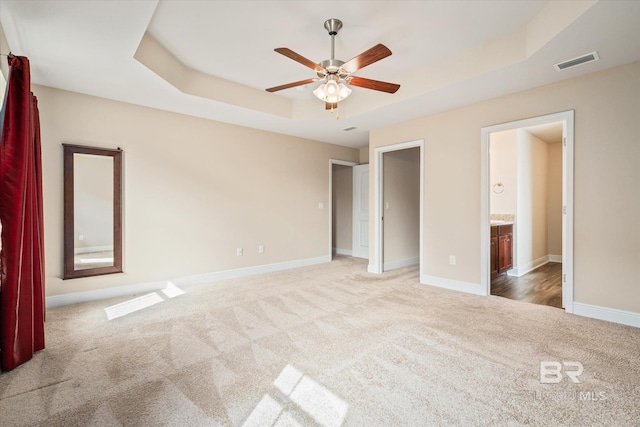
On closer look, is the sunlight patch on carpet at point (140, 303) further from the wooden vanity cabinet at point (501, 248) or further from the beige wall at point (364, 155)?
the beige wall at point (364, 155)

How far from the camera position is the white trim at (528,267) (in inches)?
199

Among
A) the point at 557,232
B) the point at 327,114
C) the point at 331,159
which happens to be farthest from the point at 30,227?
the point at 557,232

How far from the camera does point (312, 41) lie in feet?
9.61

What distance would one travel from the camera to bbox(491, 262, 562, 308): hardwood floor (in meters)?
3.68

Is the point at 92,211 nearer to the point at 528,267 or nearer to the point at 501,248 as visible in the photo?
the point at 501,248

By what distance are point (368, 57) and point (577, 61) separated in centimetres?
210

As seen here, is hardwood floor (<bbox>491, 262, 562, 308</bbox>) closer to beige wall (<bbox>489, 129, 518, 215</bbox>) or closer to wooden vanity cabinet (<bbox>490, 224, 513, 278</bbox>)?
wooden vanity cabinet (<bbox>490, 224, 513, 278</bbox>)

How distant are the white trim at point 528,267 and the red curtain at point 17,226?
20.6 ft

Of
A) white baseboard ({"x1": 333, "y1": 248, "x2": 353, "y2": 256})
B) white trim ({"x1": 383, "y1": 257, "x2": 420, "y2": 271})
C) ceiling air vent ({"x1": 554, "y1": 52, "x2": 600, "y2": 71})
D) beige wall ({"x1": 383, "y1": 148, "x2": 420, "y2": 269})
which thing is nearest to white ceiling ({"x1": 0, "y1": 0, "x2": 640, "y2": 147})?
ceiling air vent ({"x1": 554, "y1": 52, "x2": 600, "y2": 71})

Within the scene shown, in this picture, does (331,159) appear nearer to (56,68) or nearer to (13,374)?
(56,68)

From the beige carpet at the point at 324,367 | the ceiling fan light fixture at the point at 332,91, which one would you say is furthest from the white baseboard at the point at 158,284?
the ceiling fan light fixture at the point at 332,91

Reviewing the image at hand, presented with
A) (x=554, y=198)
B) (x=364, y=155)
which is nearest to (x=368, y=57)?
(x=364, y=155)

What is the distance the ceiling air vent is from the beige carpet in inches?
99.0

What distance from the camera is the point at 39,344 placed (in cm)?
237
